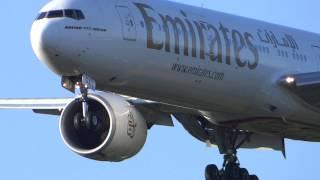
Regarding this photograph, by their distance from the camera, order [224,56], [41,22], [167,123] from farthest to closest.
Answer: [167,123] < [224,56] < [41,22]

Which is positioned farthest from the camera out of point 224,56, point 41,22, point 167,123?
point 167,123

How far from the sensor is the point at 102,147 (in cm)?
3881

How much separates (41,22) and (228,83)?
5342 millimetres

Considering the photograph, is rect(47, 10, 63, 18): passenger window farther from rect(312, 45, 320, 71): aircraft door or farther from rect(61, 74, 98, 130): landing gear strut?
rect(312, 45, 320, 71): aircraft door

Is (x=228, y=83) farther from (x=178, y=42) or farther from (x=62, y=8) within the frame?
(x=62, y=8)

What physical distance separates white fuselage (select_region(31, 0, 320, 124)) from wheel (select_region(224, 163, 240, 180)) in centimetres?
197

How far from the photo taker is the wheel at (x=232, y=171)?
4162 cm

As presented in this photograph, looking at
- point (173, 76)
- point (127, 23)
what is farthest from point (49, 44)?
point (173, 76)

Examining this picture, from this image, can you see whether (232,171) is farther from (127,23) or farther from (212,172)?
(127,23)

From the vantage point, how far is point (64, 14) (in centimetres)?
3572

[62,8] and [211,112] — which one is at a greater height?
[62,8]

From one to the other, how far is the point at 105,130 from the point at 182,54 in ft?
10.1

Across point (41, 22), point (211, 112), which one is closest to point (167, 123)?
point (211, 112)

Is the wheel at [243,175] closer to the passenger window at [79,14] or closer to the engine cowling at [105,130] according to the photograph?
the engine cowling at [105,130]
